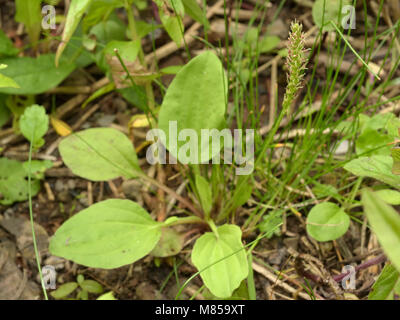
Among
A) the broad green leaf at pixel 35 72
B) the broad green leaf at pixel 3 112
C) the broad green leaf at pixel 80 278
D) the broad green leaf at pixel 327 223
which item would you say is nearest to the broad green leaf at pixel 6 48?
the broad green leaf at pixel 35 72

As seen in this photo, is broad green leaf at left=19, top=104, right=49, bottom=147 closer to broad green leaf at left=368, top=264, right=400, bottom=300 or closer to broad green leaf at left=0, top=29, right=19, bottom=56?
broad green leaf at left=0, top=29, right=19, bottom=56

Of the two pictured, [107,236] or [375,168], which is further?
[107,236]

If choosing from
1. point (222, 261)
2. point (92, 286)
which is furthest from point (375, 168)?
point (92, 286)

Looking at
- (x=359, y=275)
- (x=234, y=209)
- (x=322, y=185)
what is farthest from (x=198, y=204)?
(x=359, y=275)

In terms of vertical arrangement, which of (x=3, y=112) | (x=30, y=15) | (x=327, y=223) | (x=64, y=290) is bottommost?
(x=64, y=290)

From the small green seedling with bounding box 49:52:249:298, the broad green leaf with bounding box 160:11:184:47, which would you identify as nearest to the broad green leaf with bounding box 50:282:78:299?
the small green seedling with bounding box 49:52:249:298

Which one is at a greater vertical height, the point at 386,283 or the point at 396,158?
the point at 396,158

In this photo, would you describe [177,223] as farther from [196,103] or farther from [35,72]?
[35,72]

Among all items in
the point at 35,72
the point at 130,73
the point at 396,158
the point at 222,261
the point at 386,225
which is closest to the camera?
the point at 386,225
